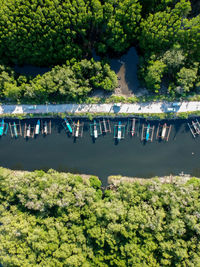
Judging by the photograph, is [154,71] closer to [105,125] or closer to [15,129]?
[105,125]

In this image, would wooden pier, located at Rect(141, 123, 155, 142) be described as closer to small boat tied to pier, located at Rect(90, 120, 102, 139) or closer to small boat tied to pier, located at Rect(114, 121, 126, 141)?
small boat tied to pier, located at Rect(114, 121, 126, 141)

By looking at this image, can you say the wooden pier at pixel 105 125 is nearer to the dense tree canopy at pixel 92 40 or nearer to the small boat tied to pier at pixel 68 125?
the small boat tied to pier at pixel 68 125

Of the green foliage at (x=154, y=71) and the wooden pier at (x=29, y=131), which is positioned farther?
the wooden pier at (x=29, y=131)

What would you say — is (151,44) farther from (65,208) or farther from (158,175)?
(65,208)

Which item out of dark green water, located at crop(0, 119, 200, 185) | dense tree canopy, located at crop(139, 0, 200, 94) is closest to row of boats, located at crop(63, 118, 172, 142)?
dark green water, located at crop(0, 119, 200, 185)

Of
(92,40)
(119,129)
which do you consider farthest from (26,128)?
(92,40)

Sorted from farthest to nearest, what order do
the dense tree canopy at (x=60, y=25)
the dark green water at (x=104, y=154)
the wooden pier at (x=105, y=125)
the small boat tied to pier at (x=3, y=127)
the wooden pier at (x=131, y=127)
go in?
the small boat tied to pier at (x=3, y=127) → the wooden pier at (x=105, y=125) → the dark green water at (x=104, y=154) → the wooden pier at (x=131, y=127) → the dense tree canopy at (x=60, y=25)

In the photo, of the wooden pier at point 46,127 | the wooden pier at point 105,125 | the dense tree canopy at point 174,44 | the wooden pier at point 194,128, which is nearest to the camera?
the dense tree canopy at point 174,44

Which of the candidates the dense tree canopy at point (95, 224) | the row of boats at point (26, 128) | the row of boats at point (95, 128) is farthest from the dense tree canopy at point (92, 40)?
the dense tree canopy at point (95, 224)
